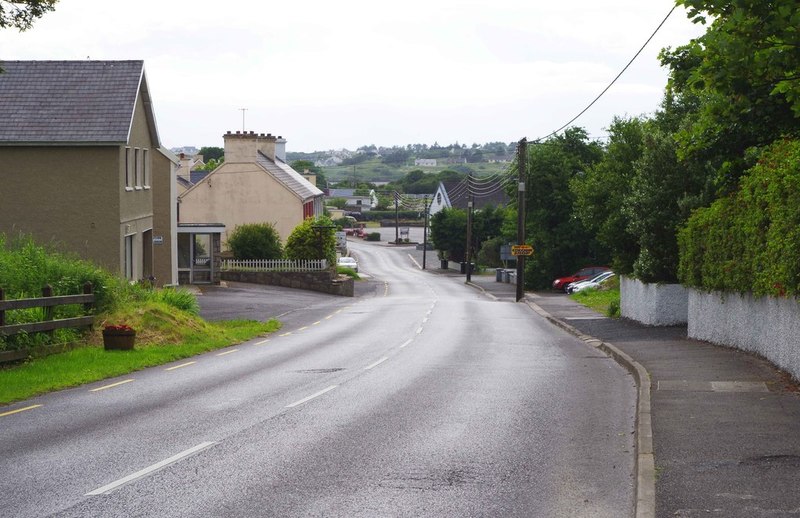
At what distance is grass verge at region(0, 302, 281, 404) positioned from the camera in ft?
53.3

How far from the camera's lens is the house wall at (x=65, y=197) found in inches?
1324

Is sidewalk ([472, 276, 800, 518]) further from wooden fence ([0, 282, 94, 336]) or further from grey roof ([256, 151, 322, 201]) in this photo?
grey roof ([256, 151, 322, 201])

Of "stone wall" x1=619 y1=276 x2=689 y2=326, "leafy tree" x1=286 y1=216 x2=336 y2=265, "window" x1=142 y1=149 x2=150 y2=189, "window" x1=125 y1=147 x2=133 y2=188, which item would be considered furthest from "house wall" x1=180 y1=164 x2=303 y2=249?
"stone wall" x1=619 y1=276 x2=689 y2=326

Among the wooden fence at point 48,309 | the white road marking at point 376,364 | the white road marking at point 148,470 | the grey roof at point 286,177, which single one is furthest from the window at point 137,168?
the grey roof at point 286,177

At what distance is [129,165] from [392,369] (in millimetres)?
19366

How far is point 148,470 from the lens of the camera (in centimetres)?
986

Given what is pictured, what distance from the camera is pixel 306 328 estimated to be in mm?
31906

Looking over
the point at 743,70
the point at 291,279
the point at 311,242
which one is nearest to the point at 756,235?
the point at 743,70

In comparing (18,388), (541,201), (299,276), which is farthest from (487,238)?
(18,388)

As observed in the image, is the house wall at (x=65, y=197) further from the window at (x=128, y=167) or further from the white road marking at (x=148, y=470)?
the white road marking at (x=148, y=470)

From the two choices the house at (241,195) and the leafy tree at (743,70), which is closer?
the leafy tree at (743,70)

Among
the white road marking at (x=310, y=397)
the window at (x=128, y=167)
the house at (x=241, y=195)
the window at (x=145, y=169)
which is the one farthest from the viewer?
the house at (x=241, y=195)

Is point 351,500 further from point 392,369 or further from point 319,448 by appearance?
point 392,369

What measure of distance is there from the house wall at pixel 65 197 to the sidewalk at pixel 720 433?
19.2 m
